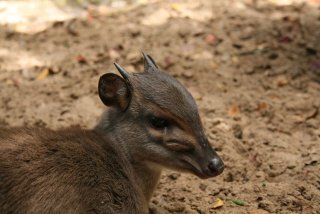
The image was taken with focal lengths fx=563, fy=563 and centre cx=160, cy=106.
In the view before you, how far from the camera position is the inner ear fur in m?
4.54

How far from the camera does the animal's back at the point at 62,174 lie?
12.5 feet

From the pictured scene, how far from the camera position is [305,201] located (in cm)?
498

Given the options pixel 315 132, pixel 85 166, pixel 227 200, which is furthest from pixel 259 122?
pixel 85 166

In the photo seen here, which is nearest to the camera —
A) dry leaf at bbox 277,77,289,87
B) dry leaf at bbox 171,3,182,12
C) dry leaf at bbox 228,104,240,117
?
dry leaf at bbox 228,104,240,117

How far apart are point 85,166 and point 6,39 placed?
14.7 ft

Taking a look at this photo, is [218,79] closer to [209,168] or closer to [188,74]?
[188,74]

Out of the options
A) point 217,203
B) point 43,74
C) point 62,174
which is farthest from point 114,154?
point 43,74

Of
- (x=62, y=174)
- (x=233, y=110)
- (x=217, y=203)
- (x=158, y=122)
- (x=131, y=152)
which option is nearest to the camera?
(x=62, y=174)

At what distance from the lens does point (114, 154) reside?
14.6 ft

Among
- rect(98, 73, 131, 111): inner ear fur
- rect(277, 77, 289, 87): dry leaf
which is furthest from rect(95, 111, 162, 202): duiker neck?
rect(277, 77, 289, 87): dry leaf

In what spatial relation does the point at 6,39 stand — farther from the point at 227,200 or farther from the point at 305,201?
the point at 305,201

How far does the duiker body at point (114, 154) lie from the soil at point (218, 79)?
0.76 metres

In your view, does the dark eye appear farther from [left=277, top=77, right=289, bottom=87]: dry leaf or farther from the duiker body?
[left=277, top=77, right=289, bottom=87]: dry leaf

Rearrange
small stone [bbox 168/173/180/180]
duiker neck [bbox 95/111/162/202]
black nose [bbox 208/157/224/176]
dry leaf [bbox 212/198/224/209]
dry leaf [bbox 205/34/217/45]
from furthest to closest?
dry leaf [bbox 205/34/217/45]
small stone [bbox 168/173/180/180]
dry leaf [bbox 212/198/224/209]
duiker neck [bbox 95/111/162/202]
black nose [bbox 208/157/224/176]
